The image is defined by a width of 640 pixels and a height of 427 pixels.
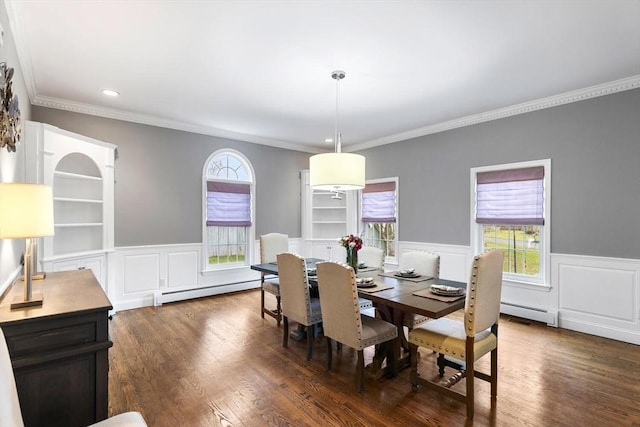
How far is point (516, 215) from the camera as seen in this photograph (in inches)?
167

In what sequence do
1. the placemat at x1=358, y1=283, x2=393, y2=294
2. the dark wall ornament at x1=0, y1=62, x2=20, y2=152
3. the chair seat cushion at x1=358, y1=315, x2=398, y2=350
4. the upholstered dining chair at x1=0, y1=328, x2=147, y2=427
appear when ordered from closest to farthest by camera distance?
the upholstered dining chair at x1=0, y1=328, x2=147, y2=427 → the dark wall ornament at x1=0, y1=62, x2=20, y2=152 → the chair seat cushion at x1=358, y1=315, x2=398, y2=350 → the placemat at x1=358, y1=283, x2=393, y2=294

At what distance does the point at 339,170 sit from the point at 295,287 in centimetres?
123

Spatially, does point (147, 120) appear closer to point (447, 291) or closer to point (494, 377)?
point (447, 291)

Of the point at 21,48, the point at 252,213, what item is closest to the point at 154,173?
the point at 252,213

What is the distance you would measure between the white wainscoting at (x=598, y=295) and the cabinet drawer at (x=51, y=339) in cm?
470

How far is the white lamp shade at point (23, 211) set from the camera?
1529 millimetres

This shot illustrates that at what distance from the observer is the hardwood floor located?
218 cm

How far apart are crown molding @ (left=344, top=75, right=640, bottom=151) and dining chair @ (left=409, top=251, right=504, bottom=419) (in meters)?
2.69

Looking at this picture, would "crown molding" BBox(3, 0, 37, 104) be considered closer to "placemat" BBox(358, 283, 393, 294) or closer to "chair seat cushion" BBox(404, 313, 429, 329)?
"placemat" BBox(358, 283, 393, 294)

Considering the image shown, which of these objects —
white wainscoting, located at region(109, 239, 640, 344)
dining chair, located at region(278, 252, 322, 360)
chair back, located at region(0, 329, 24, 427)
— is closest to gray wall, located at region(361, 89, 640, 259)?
white wainscoting, located at region(109, 239, 640, 344)

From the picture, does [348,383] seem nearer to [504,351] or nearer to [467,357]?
[467,357]

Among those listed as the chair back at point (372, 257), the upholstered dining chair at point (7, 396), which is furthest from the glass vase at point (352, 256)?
the upholstered dining chair at point (7, 396)

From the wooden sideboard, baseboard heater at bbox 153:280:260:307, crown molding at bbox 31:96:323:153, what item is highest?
crown molding at bbox 31:96:323:153

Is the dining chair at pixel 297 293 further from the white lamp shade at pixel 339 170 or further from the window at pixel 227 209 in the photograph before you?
the window at pixel 227 209
